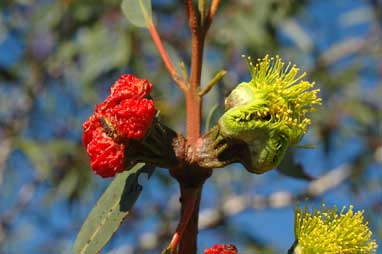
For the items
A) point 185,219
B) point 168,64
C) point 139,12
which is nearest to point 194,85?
point 168,64

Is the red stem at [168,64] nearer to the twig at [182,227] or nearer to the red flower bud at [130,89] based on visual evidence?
the red flower bud at [130,89]

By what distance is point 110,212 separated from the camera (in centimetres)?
108

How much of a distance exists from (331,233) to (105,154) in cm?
33

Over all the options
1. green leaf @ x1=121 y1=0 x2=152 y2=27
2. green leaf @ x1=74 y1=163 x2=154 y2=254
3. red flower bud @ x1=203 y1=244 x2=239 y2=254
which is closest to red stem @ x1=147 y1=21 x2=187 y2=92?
green leaf @ x1=121 y1=0 x2=152 y2=27

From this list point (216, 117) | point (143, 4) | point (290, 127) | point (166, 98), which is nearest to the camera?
point (290, 127)

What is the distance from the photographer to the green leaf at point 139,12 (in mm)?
1314

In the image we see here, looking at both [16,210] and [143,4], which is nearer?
[143,4]

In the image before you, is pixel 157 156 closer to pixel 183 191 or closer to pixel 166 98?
pixel 183 191

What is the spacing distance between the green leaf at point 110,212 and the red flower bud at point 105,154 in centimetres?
9

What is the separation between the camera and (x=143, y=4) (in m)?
1.33

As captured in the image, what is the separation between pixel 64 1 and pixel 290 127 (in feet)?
10.6

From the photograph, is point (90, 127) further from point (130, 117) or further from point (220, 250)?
point (220, 250)

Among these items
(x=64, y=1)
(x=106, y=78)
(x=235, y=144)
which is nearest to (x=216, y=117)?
(x=235, y=144)

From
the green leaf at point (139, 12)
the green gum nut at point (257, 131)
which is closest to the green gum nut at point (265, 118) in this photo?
the green gum nut at point (257, 131)
